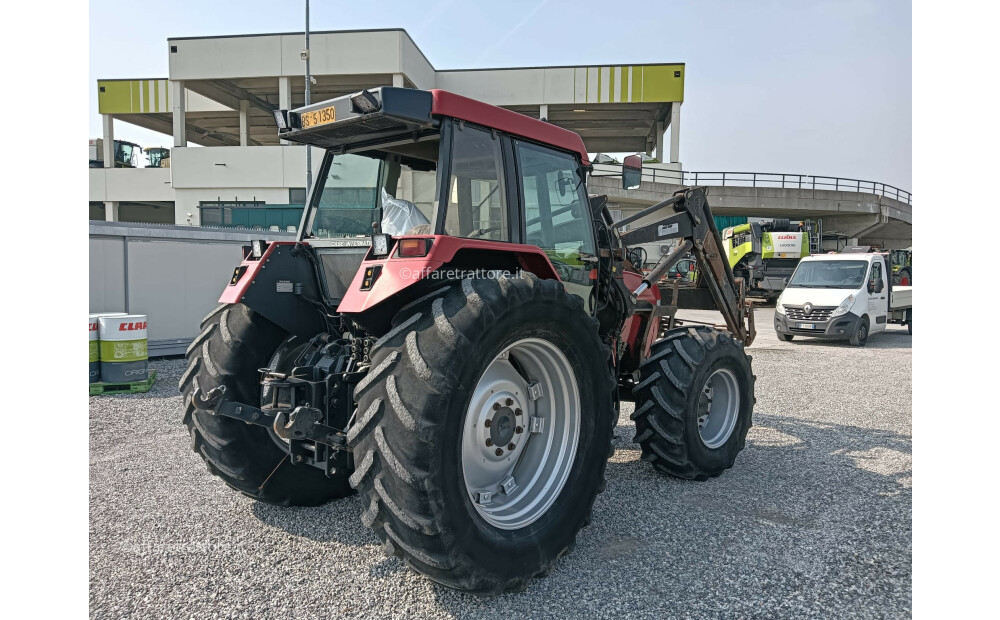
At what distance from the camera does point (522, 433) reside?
3648mm

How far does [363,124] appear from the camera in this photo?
362cm

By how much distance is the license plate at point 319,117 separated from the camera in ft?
11.9

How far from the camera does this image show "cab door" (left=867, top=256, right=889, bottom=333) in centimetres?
1492

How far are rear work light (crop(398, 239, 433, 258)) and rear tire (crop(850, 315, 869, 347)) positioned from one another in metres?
13.9

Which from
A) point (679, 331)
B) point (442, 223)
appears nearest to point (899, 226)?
point (679, 331)

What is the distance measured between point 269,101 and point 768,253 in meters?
24.6

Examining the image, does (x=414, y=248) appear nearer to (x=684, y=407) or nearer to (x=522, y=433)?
(x=522, y=433)

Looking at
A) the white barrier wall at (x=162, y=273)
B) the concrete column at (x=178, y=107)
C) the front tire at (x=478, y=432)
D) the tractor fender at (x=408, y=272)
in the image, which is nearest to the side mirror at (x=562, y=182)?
the tractor fender at (x=408, y=272)

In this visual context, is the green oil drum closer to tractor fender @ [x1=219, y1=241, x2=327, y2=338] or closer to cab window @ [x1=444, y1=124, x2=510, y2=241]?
tractor fender @ [x1=219, y1=241, x2=327, y2=338]

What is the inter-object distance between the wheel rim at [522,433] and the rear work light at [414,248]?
70 cm

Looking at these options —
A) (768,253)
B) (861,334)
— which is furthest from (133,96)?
(861,334)

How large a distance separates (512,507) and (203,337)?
7.23 ft

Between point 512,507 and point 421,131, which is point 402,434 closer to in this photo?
point 512,507

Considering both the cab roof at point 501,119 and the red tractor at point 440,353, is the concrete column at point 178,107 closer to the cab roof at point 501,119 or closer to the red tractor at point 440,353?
the red tractor at point 440,353
